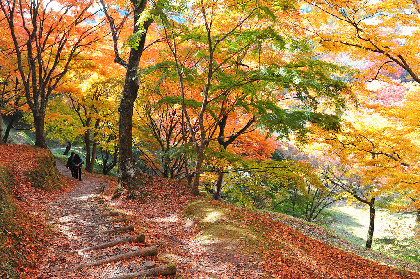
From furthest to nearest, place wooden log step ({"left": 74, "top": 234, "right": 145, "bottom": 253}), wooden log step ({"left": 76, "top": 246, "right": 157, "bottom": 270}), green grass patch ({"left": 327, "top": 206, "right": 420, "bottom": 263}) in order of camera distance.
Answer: green grass patch ({"left": 327, "top": 206, "right": 420, "bottom": 263})
wooden log step ({"left": 74, "top": 234, "right": 145, "bottom": 253})
wooden log step ({"left": 76, "top": 246, "right": 157, "bottom": 270})

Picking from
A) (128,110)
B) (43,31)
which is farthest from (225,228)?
(43,31)

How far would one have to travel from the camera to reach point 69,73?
53.8ft

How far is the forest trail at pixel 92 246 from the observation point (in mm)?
4566

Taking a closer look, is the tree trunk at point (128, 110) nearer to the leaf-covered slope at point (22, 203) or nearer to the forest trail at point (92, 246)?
the forest trail at point (92, 246)

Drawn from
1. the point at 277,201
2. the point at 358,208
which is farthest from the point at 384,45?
the point at 358,208

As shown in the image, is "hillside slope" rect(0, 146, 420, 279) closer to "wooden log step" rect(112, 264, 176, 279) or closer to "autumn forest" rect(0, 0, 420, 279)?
"autumn forest" rect(0, 0, 420, 279)

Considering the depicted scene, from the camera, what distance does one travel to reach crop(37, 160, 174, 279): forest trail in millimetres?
4566

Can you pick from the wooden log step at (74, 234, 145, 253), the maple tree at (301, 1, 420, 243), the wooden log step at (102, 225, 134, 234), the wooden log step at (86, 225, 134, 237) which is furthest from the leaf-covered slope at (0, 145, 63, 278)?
the maple tree at (301, 1, 420, 243)

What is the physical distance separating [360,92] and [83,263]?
862cm

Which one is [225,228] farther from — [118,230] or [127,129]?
[127,129]

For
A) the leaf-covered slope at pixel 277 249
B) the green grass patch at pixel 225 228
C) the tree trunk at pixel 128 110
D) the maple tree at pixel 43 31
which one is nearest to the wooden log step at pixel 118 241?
the green grass patch at pixel 225 228

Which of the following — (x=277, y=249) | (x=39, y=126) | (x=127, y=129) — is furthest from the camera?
(x=39, y=126)

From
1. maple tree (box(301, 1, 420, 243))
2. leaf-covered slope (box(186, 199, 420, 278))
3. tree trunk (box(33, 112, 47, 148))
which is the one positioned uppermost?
maple tree (box(301, 1, 420, 243))

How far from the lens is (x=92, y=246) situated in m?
5.54
